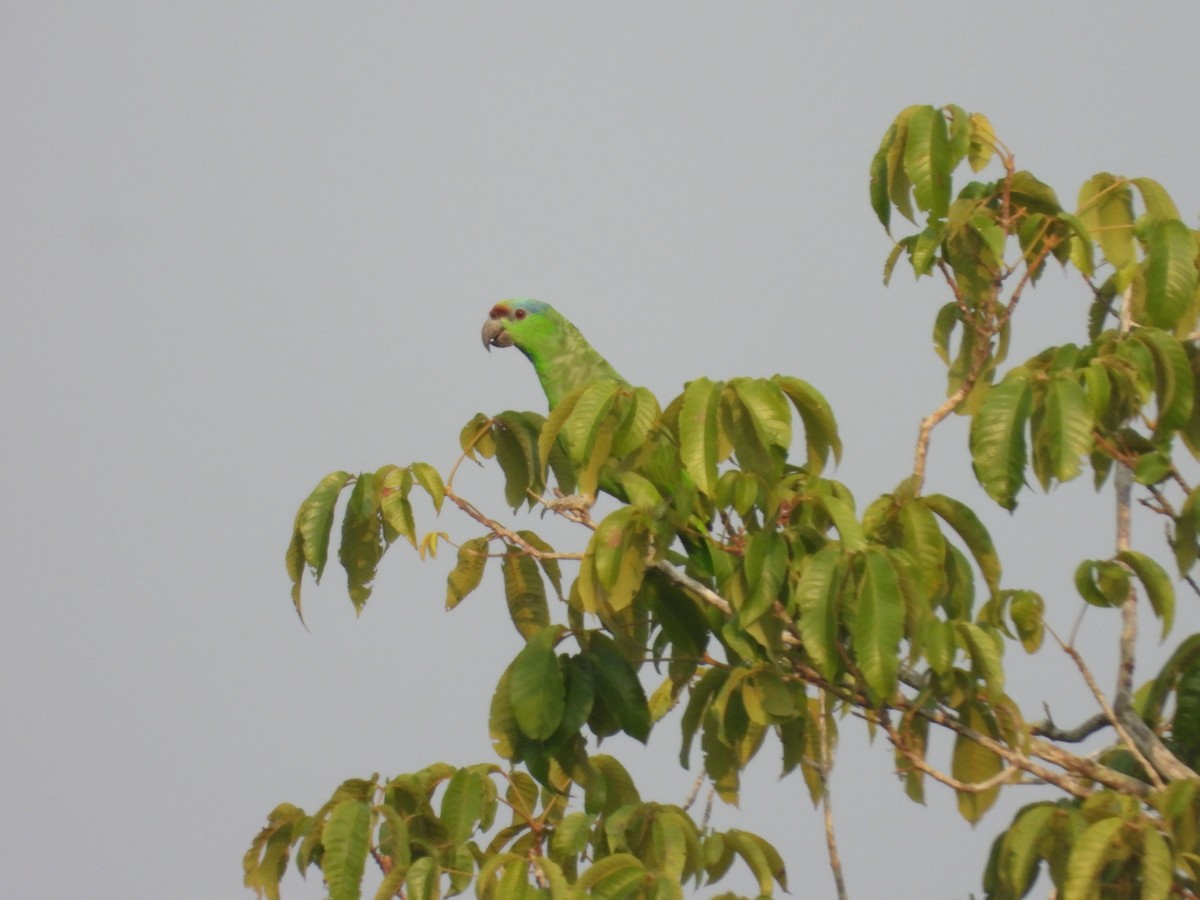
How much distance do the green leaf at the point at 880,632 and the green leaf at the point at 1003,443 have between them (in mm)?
373

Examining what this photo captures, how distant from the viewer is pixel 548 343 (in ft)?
18.2

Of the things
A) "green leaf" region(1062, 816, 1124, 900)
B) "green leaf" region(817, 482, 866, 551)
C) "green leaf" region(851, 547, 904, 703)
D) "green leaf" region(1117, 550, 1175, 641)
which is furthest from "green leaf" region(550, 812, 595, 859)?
"green leaf" region(1117, 550, 1175, 641)

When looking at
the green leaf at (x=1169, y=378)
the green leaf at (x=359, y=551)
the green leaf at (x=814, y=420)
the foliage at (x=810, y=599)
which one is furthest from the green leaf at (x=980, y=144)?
the green leaf at (x=359, y=551)

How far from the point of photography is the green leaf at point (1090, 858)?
8.04ft

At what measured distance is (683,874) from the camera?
284cm

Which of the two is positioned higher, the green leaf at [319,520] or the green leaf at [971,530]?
the green leaf at [319,520]

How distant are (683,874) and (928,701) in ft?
2.07

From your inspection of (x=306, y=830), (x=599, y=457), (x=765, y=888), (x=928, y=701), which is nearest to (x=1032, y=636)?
(x=928, y=701)

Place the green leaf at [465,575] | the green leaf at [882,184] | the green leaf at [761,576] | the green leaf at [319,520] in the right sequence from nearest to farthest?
1. the green leaf at [761,576]
2. the green leaf at [319,520]
3. the green leaf at [465,575]
4. the green leaf at [882,184]

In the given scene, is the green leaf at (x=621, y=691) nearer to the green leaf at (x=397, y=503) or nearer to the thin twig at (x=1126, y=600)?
the green leaf at (x=397, y=503)

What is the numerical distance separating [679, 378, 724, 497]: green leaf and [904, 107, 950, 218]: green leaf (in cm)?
94

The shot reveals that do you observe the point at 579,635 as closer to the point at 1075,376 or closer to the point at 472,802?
the point at 472,802

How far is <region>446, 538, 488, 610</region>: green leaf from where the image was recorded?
3.15 m

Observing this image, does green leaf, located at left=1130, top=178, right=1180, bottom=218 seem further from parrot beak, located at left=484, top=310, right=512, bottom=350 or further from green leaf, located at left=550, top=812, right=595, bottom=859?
parrot beak, located at left=484, top=310, right=512, bottom=350
